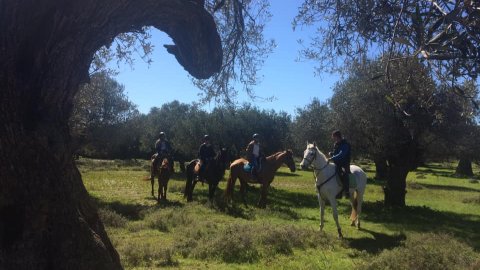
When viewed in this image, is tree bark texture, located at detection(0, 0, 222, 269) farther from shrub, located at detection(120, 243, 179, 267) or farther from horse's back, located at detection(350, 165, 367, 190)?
horse's back, located at detection(350, 165, 367, 190)

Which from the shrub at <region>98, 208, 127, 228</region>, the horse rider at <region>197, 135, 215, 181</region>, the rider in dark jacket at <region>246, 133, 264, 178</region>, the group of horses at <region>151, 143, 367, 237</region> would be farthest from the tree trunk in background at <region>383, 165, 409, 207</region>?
the shrub at <region>98, 208, 127, 228</region>

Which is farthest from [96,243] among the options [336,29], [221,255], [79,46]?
[221,255]

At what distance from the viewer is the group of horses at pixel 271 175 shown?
13664 mm

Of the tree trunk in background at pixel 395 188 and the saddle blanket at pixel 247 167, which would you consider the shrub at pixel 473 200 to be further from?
the saddle blanket at pixel 247 167

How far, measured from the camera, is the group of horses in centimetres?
1366

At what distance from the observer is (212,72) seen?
Result: 261 inches

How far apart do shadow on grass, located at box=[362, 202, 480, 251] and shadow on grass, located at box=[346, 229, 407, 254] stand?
1965 mm

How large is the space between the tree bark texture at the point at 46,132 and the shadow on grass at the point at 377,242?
320 inches

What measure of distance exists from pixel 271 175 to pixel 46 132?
14.6m

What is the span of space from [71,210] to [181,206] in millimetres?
13588

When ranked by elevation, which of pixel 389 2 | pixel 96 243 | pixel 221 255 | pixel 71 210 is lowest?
pixel 221 255

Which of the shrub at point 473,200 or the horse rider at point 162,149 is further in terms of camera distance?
the shrub at point 473,200

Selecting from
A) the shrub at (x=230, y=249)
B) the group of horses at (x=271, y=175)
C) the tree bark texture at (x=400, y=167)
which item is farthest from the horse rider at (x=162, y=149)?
the shrub at (x=230, y=249)

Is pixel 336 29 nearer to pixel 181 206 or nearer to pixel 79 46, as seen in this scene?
pixel 79 46
